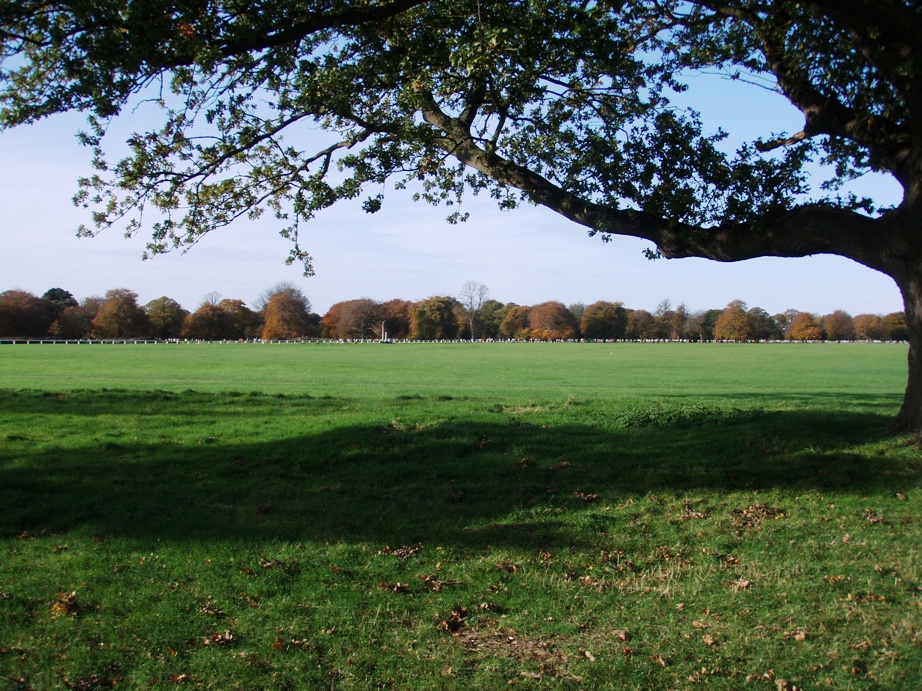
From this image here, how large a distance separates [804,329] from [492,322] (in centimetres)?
6295

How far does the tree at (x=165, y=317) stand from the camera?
417ft

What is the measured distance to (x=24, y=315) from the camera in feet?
378

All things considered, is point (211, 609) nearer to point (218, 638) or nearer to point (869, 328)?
point (218, 638)

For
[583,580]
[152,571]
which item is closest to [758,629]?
[583,580]

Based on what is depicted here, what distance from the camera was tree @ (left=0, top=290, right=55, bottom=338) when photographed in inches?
4493

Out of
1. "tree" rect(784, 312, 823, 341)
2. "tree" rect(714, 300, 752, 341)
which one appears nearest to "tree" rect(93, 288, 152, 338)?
"tree" rect(714, 300, 752, 341)

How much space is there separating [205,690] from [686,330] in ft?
513

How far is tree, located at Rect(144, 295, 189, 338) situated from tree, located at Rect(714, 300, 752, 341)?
10285 centimetres

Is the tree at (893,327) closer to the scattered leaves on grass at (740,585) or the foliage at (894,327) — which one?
the foliage at (894,327)

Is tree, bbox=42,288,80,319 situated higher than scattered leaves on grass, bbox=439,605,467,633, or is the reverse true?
tree, bbox=42,288,80,319

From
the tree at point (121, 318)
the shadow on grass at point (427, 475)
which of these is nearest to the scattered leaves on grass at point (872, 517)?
the shadow on grass at point (427, 475)

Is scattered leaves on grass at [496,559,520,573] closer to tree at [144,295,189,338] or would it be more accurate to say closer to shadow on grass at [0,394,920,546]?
shadow on grass at [0,394,920,546]

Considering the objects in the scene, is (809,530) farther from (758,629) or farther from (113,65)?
(113,65)

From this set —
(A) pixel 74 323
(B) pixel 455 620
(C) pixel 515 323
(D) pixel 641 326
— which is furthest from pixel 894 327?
(B) pixel 455 620
